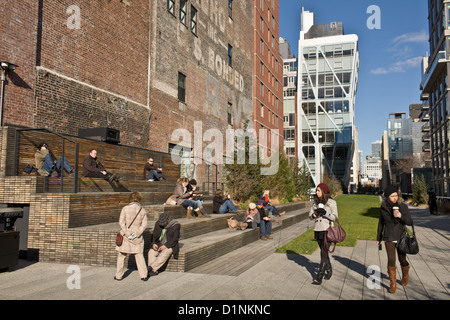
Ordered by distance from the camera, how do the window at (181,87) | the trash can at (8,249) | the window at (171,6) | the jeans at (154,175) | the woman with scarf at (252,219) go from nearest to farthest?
1. the trash can at (8,249)
2. the woman with scarf at (252,219)
3. the jeans at (154,175)
4. the window at (171,6)
5. the window at (181,87)

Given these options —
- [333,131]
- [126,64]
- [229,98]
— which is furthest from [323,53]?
[126,64]

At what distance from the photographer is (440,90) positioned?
4872 cm

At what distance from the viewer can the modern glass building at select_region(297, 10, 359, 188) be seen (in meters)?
76.6

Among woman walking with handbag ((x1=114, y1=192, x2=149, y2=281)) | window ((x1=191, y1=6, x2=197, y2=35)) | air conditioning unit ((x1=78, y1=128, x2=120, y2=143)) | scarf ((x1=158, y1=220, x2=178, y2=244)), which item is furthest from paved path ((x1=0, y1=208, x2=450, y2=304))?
window ((x1=191, y1=6, x2=197, y2=35))

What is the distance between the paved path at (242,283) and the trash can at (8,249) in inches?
8.4

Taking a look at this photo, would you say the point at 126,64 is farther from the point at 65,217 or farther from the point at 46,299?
the point at 46,299

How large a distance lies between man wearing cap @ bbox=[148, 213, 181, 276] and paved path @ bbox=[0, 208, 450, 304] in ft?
1.10

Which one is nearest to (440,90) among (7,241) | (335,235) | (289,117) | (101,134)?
(289,117)

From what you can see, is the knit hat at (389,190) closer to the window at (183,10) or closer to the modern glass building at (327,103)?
the window at (183,10)

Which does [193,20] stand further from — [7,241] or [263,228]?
[7,241]

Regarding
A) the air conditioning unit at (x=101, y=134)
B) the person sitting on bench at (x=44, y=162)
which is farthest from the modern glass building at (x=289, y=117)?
the person sitting on bench at (x=44, y=162)

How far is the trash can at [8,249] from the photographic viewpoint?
285 inches

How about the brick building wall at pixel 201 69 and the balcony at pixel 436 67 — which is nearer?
the brick building wall at pixel 201 69

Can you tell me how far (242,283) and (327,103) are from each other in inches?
2976
